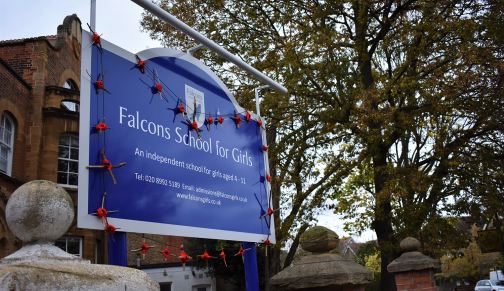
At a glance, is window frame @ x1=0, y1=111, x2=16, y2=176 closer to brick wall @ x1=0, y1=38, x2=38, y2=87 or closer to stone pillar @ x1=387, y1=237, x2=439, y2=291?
brick wall @ x1=0, y1=38, x2=38, y2=87

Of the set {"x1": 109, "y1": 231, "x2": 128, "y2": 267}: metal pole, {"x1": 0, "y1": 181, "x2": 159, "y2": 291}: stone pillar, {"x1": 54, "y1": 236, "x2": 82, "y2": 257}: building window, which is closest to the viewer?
{"x1": 0, "y1": 181, "x2": 159, "y2": 291}: stone pillar

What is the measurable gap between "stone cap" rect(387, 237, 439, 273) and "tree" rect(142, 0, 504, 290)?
5.19 meters

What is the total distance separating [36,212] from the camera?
174 centimetres

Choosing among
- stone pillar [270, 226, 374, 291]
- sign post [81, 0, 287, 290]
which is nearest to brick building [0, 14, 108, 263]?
sign post [81, 0, 287, 290]

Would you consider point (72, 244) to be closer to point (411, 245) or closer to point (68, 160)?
point (68, 160)

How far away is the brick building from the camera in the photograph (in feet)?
44.1

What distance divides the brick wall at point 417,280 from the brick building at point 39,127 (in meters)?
11.4

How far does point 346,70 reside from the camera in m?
12.4

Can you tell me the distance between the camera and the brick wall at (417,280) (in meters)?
4.92

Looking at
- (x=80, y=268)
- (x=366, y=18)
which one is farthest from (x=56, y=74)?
(x=80, y=268)

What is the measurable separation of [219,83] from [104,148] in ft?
6.87

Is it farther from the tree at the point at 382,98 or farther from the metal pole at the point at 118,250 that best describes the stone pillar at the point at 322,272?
the tree at the point at 382,98

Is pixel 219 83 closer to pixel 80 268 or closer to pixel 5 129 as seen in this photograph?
pixel 80 268

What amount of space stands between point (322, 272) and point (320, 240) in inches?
12.9
